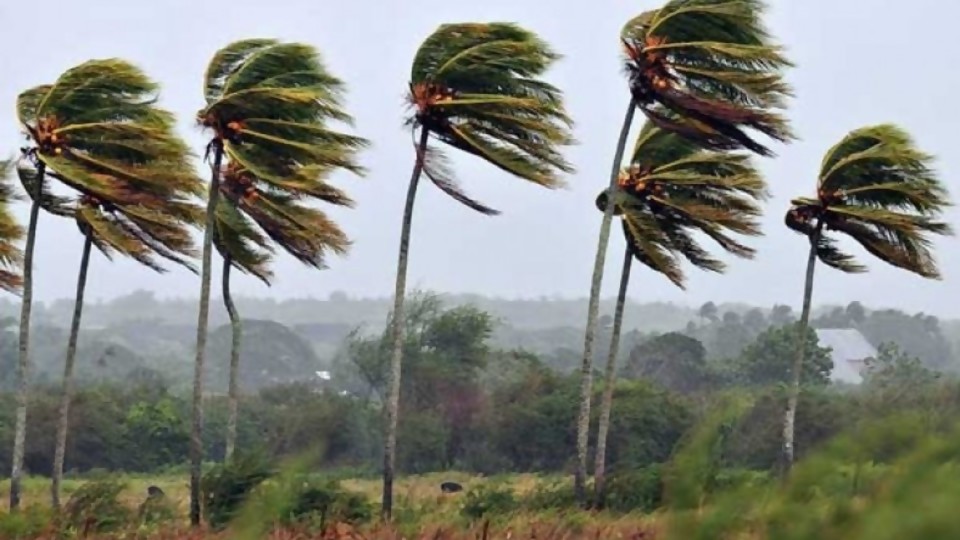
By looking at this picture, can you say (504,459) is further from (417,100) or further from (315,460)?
(315,460)

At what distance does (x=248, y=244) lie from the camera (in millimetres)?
20594

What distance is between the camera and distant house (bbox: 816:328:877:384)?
77125 mm

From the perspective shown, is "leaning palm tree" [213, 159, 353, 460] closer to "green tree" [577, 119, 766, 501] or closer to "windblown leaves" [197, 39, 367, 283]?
"windblown leaves" [197, 39, 367, 283]

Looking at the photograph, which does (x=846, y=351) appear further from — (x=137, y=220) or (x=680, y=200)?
(x=137, y=220)

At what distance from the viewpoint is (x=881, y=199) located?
19.5 metres

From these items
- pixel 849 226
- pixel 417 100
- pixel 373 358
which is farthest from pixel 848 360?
pixel 417 100

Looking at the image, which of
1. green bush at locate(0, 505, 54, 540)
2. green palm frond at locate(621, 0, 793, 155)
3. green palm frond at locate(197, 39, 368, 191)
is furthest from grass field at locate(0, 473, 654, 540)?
green palm frond at locate(621, 0, 793, 155)

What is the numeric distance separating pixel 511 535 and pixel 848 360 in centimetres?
7385

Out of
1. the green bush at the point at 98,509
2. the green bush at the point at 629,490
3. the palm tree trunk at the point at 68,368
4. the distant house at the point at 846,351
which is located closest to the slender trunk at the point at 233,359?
the palm tree trunk at the point at 68,368

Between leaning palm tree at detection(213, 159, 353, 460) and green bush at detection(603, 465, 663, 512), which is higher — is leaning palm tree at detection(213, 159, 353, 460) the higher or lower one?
the higher one

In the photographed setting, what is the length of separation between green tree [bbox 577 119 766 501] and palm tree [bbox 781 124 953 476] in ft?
5.36

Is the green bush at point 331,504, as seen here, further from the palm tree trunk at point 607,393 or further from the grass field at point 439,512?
the palm tree trunk at point 607,393

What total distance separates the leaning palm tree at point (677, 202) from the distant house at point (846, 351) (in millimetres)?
55109

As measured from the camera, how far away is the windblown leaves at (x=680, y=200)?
1878 centimetres
